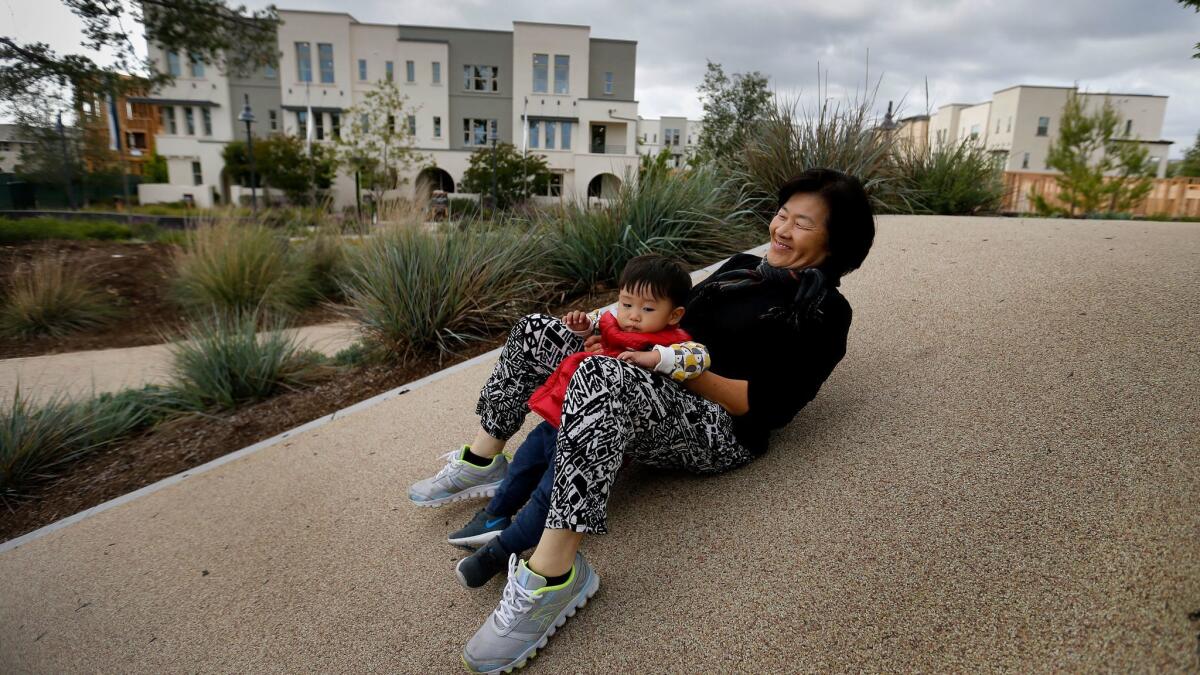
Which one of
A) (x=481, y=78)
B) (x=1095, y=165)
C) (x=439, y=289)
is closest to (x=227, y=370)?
(x=439, y=289)

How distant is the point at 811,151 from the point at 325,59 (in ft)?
123

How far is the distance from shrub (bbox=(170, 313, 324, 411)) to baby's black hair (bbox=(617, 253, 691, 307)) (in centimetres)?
341

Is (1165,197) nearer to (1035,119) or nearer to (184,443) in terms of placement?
(184,443)

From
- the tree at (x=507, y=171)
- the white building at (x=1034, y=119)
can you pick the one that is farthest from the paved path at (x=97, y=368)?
the white building at (x=1034, y=119)

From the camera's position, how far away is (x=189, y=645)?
85.4 inches

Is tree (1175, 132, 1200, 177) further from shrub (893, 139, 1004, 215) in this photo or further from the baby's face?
the baby's face

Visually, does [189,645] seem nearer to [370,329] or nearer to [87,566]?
[87,566]

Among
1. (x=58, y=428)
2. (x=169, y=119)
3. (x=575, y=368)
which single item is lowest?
(x=58, y=428)

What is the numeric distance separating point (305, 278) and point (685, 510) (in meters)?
7.36

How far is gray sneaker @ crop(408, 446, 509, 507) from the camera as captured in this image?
2.67m

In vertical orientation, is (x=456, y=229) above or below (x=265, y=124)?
below

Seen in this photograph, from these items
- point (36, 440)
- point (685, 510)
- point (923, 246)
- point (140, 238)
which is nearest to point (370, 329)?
point (36, 440)

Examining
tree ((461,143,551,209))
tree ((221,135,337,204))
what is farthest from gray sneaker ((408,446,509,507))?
tree ((221,135,337,204))

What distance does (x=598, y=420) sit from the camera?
1.88 m
